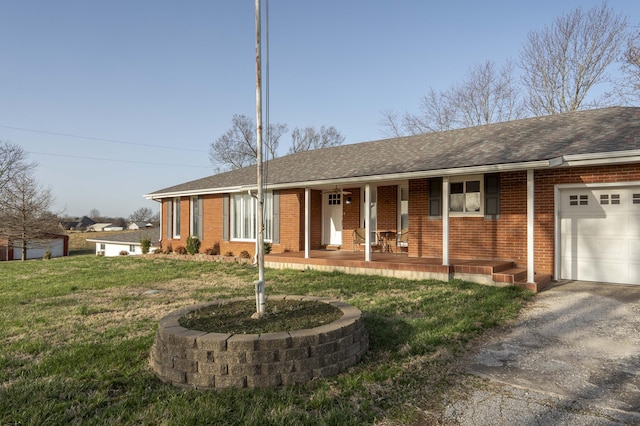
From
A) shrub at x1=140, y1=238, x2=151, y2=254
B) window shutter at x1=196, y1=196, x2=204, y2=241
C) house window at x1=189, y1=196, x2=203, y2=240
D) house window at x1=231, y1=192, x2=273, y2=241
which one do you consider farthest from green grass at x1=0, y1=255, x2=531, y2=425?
shrub at x1=140, y1=238, x2=151, y2=254

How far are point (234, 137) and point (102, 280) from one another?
97.5 ft

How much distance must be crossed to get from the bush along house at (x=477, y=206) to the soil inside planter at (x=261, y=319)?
187 inches

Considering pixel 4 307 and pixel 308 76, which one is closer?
pixel 4 307

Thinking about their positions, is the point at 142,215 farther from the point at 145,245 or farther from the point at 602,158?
the point at 602,158

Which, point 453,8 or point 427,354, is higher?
point 453,8

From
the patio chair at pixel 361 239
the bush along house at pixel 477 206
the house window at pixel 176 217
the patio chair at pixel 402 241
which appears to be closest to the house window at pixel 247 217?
the bush along house at pixel 477 206

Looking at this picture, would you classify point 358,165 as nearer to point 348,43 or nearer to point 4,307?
point 348,43

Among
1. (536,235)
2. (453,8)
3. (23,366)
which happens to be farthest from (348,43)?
(23,366)

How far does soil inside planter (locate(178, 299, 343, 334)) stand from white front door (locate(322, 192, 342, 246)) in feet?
28.1

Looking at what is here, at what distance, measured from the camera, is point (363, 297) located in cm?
717

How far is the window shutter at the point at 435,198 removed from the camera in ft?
33.9

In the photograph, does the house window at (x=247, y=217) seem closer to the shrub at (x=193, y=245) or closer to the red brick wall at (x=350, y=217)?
the shrub at (x=193, y=245)

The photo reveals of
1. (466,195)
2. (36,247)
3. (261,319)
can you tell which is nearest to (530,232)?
(466,195)

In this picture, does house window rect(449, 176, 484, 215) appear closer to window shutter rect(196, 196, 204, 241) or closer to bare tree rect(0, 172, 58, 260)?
window shutter rect(196, 196, 204, 241)
